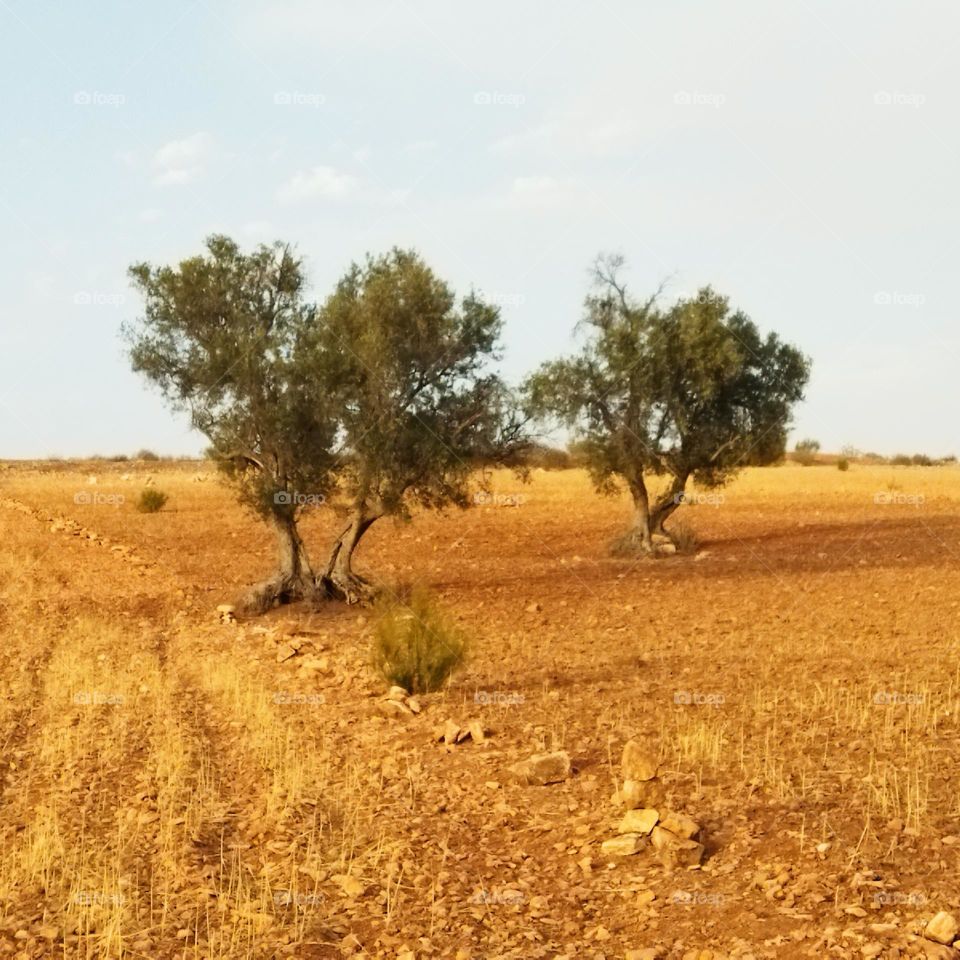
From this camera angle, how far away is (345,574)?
22734 mm

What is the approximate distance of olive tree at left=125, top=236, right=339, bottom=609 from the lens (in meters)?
20.8

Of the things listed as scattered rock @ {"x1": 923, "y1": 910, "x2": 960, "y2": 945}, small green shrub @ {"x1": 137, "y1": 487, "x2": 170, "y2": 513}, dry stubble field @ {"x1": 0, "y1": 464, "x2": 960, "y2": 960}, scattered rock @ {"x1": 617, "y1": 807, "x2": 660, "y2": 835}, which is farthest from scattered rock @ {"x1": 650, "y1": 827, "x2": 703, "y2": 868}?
small green shrub @ {"x1": 137, "y1": 487, "x2": 170, "y2": 513}

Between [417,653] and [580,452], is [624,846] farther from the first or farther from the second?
[580,452]

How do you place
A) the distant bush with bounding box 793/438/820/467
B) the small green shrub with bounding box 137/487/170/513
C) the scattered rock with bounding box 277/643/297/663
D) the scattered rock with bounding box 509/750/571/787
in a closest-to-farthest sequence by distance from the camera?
the scattered rock with bounding box 509/750/571/787 → the scattered rock with bounding box 277/643/297/663 → the small green shrub with bounding box 137/487/170/513 → the distant bush with bounding box 793/438/820/467

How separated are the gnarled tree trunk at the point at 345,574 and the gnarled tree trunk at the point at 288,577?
362 mm

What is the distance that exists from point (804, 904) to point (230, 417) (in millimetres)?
15984

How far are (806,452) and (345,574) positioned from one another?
301ft

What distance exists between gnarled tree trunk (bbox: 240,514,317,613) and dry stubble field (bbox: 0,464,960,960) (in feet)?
2.48

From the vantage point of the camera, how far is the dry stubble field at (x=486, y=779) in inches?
291

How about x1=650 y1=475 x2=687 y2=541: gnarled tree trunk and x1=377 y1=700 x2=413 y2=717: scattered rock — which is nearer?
x1=377 y1=700 x2=413 y2=717: scattered rock

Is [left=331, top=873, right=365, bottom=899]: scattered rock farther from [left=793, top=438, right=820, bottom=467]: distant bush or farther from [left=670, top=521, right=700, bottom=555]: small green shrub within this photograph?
[left=793, top=438, right=820, bottom=467]: distant bush

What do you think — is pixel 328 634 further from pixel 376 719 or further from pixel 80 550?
pixel 80 550

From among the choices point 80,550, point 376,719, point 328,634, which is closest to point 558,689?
point 376,719

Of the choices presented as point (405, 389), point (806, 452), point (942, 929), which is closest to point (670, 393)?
point (405, 389)
